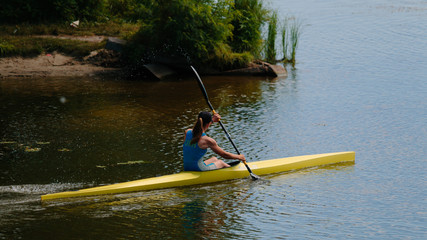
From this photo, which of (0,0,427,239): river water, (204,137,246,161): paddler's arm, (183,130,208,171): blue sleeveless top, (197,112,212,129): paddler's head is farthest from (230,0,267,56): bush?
(197,112,212,129): paddler's head

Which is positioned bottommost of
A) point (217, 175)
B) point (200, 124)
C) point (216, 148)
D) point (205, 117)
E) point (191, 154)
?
Result: point (217, 175)

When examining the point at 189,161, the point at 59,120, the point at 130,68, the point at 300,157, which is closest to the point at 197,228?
the point at 189,161

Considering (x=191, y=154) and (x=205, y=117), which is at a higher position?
(x=205, y=117)

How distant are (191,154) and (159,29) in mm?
9619

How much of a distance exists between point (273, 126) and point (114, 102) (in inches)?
187

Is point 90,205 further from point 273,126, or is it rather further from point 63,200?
point 273,126

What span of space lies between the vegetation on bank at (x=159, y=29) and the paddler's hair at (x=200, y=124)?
9.10 metres

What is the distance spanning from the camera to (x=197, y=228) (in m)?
7.28

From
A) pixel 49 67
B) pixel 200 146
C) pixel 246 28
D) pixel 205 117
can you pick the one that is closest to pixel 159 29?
pixel 246 28

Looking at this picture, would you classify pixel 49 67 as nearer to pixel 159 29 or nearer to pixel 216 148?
pixel 159 29

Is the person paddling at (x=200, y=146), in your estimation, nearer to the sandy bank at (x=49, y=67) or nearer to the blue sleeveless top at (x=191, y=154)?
the blue sleeveless top at (x=191, y=154)

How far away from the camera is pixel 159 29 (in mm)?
17703

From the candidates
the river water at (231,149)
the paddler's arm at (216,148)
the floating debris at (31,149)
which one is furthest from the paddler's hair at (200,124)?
the floating debris at (31,149)

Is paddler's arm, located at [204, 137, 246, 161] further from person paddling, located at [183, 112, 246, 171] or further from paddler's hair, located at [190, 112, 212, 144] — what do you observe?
paddler's hair, located at [190, 112, 212, 144]
